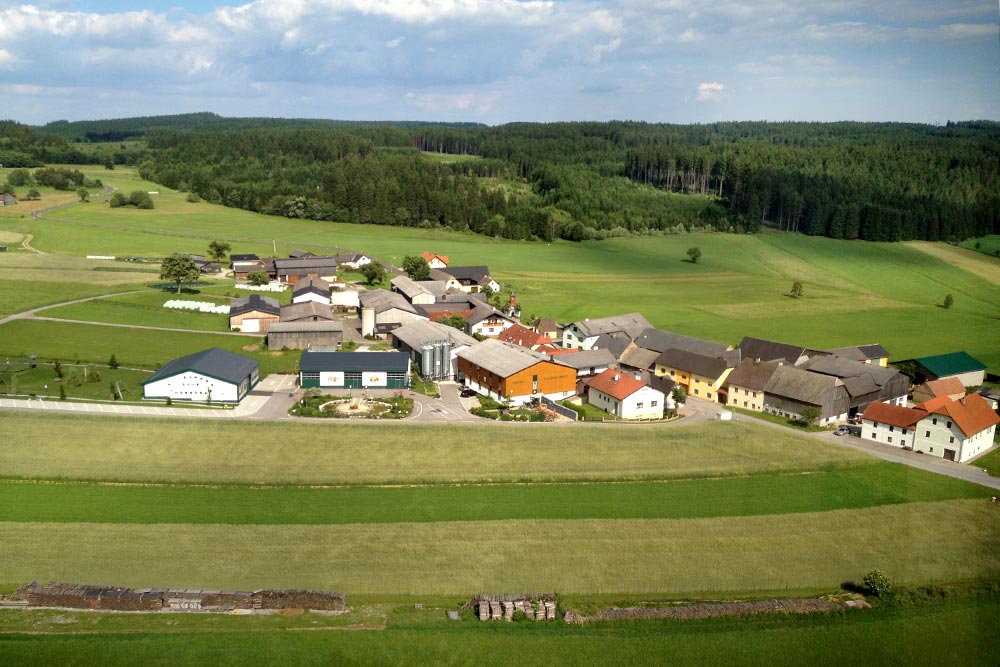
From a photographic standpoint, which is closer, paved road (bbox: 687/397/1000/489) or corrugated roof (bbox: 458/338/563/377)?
paved road (bbox: 687/397/1000/489)

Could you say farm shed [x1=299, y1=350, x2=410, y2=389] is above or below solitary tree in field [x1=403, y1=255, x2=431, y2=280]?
below

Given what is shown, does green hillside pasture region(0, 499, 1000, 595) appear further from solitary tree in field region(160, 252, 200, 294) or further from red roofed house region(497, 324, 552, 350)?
solitary tree in field region(160, 252, 200, 294)

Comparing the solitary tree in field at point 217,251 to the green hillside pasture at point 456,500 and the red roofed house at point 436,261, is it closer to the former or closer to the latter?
the red roofed house at point 436,261

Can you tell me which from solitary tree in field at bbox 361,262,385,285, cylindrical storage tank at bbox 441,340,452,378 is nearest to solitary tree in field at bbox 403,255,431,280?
solitary tree in field at bbox 361,262,385,285

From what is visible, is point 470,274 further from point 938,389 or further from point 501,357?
point 938,389

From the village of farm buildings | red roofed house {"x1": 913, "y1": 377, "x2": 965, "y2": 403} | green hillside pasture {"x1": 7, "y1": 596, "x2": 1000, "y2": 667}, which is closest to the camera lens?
green hillside pasture {"x1": 7, "y1": 596, "x2": 1000, "y2": 667}

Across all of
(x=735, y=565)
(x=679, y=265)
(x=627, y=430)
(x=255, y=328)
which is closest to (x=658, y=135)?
(x=679, y=265)

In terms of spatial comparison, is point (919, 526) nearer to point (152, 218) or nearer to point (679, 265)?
point (679, 265)

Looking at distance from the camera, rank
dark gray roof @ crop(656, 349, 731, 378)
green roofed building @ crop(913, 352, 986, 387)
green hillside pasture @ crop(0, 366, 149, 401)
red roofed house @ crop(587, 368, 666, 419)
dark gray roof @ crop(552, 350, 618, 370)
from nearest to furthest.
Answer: green hillside pasture @ crop(0, 366, 149, 401), red roofed house @ crop(587, 368, 666, 419), dark gray roof @ crop(656, 349, 731, 378), dark gray roof @ crop(552, 350, 618, 370), green roofed building @ crop(913, 352, 986, 387)

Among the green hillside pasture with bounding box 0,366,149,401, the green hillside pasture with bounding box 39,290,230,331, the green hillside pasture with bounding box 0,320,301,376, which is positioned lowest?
the green hillside pasture with bounding box 0,366,149,401
